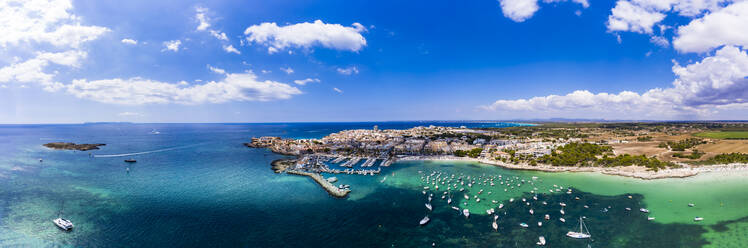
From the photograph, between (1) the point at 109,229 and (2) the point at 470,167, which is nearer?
(1) the point at 109,229

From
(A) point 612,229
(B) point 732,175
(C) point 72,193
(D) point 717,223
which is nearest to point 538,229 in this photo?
(A) point 612,229

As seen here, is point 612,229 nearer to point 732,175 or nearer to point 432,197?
point 432,197

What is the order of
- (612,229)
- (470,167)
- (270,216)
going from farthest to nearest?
(470,167) → (270,216) → (612,229)

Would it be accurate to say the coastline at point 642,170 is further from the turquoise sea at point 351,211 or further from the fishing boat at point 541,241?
the fishing boat at point 541,241

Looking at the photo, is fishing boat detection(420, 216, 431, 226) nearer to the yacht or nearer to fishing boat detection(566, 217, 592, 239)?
fishing boat detection(566, 217, 592, 239)

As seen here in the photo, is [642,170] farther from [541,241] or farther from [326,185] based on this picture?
[326,185]

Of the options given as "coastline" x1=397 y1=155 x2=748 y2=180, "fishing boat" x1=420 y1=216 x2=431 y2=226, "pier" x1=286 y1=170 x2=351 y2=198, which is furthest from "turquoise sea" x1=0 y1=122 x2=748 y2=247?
"coastline" x1=397 y1=155 x2=748 y2=180

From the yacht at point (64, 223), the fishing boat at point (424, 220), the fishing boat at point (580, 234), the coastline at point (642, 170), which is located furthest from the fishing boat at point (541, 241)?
the yacht at point (64, 223)

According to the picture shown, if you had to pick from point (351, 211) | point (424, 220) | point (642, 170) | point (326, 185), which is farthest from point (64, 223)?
point (642, 170)
